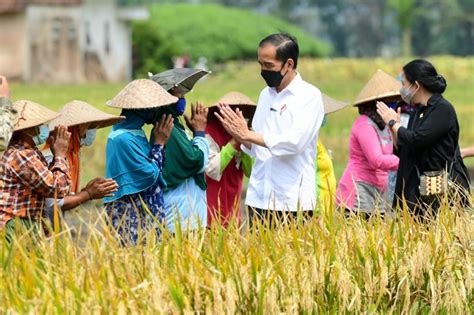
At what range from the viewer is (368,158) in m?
8.31

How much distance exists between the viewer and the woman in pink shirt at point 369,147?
8312 millimetres

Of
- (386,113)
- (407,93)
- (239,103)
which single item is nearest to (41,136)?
(239,103)

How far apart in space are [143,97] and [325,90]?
93.4 feet

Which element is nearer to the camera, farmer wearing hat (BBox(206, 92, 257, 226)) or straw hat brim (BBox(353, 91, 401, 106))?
farmer wearing hat (BBox(206, 92, 257, 226))

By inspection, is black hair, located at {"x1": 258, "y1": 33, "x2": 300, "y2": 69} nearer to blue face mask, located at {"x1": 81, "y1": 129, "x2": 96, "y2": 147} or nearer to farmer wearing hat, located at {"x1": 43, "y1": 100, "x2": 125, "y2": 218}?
farmer wearing hat, located at {"x1": 43, "y1": 100, "x2": 125, "y2": 218}

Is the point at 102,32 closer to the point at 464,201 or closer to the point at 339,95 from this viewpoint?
the point at 339,95

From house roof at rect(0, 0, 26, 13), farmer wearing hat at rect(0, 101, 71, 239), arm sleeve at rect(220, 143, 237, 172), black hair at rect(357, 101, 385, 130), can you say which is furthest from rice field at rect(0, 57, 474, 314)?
house roof at rect(0, 0, 26, 13)

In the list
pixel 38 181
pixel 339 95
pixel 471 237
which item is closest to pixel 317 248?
A: pixel 471 237

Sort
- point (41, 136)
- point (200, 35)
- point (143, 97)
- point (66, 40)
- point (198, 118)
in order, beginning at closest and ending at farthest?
point (41, 136) → point (143, 97) → point (198, 118) → point (66, 40) → point (200, 35)

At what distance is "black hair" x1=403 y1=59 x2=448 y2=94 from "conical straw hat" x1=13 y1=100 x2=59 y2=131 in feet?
6.92

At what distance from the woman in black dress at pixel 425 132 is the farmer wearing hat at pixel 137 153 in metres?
1.38

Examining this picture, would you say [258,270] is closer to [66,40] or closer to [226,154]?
[226,154]

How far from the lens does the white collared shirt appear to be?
7.17m

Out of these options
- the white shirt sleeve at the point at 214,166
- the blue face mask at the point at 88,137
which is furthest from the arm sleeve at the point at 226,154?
the blue face mask at the point at 88,137
